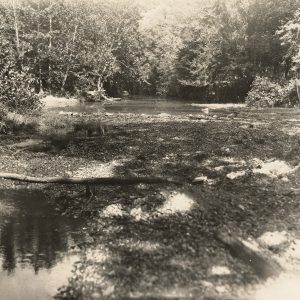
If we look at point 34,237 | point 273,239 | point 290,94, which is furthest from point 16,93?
point 290,94

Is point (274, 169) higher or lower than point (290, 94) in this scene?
lower

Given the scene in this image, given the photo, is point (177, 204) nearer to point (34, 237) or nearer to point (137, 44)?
point (34, 237)

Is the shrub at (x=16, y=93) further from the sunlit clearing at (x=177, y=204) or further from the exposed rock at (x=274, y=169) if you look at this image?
the sunlit clearing at (x=177, y=204)

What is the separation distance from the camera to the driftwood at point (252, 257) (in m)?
7.03

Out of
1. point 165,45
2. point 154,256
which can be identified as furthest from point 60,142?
point 165,45

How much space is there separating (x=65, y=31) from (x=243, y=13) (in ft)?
66.1

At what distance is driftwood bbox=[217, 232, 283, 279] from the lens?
703 cm

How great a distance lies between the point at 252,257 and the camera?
752 centimetres

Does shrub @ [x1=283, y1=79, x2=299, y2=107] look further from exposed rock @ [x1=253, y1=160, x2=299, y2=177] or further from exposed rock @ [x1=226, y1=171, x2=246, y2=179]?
exposed rock @ [x1=226, y1=171, x2=246, y2=179]

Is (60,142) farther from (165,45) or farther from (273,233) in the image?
(165,45)

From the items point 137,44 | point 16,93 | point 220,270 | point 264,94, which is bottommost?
point 220,270

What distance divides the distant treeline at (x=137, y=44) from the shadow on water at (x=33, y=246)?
98.2 feet

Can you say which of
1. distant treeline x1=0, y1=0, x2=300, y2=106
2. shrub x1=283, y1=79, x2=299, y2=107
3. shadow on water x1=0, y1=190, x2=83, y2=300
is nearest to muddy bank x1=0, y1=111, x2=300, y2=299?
shadow on water x1=0, y1=190, x2=83, y2=300

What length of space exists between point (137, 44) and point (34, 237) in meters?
52.9
